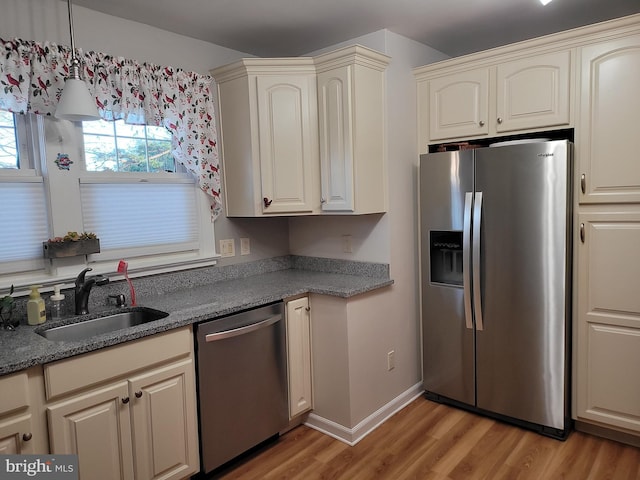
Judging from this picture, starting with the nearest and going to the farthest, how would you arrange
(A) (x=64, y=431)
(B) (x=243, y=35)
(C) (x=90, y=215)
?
(A) (x=64, y=431) → (C) (x=90, y=215) → (B) (x=243, y=35)

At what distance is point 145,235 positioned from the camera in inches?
102

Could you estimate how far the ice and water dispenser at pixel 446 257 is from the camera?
2.80m

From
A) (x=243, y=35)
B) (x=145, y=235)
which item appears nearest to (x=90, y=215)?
(x=145, y=235)

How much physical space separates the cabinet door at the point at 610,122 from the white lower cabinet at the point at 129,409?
221 cm

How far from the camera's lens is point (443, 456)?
241cm

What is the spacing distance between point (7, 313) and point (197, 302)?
82cm

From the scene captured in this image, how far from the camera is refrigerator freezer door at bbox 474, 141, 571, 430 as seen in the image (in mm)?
2389

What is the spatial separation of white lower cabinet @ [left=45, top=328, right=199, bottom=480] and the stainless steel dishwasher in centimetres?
7

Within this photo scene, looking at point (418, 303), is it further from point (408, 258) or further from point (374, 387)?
point (374, 387)

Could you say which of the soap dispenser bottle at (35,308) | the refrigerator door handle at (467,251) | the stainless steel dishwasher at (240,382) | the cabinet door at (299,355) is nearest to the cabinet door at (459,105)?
the refrigerator door handle at (467,251)

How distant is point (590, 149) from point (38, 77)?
8.98 ft

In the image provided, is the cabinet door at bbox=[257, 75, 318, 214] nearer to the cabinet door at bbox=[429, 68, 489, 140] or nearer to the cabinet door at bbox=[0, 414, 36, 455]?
the cabinet door at bbox=[429, 68, 489, 140]

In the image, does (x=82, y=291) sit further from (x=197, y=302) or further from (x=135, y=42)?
(x=135, y=42)

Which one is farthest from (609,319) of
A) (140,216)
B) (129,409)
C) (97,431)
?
(140,216)
